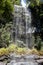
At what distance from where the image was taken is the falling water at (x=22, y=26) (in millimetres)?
12633

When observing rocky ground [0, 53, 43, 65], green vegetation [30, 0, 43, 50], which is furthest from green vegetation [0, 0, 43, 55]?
rocky ground [0, 53, 43, 65]

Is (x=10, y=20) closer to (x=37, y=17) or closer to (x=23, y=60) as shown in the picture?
(x=37, y=17)

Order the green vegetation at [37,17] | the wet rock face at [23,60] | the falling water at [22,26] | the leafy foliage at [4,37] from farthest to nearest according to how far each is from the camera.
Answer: the green vegetation at [37,17] → the falling water at [22,26] → the leafy foliage at [4,37] → the wet rock face at [23,60]

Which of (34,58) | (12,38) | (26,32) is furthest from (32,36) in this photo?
(34,58)

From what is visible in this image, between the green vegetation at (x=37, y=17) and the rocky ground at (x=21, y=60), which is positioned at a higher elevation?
the green vegetation at (x=37, y=17)

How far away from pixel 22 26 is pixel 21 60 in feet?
13.4

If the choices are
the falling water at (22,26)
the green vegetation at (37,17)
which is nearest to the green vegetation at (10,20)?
the green vegetation at (37,17)

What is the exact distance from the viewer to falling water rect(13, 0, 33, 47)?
12.6 m

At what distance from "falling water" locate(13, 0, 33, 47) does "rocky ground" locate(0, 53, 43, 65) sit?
291cm

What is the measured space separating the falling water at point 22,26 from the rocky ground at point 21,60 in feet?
9.55

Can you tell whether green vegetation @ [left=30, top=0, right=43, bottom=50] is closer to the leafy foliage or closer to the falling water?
the falling water

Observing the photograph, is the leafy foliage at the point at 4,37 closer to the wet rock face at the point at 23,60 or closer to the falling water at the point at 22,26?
the falling water at the point at 22,26

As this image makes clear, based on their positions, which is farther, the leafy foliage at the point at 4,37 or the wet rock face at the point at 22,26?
the wet rock face at the point at 22,26

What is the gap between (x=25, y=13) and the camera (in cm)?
1344
